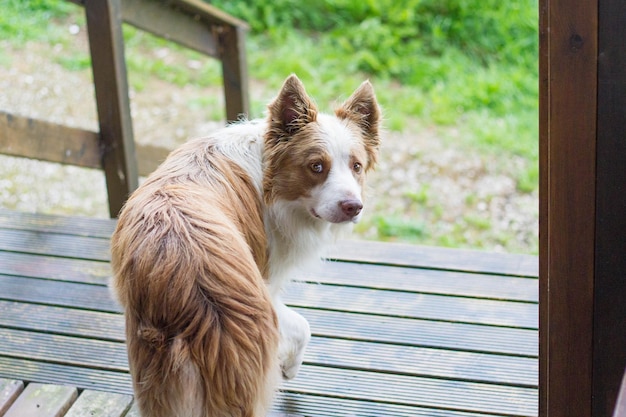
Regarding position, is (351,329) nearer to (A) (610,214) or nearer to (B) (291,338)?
(B) (291,338)

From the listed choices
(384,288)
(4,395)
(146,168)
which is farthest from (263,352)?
(146,168)

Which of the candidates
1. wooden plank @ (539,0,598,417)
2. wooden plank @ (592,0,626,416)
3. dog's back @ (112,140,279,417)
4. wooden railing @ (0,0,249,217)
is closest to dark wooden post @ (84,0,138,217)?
wooden railing @ (0,0,249,217)

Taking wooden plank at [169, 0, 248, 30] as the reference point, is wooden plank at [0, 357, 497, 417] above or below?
below

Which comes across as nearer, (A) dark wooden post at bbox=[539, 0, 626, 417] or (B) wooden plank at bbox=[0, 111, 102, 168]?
(A) dark wooden post at bbox=[539, 0, 626, 417]

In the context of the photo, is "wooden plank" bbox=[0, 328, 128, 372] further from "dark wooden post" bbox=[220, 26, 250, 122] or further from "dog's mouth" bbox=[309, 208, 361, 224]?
"dark wooden post" bbox=[220, 26, 250, 122]

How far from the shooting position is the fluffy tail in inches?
82.4

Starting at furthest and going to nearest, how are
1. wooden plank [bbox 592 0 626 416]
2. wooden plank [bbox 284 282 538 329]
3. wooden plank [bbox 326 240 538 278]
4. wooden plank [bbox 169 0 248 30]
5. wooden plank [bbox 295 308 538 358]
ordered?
1. wooden plank [bbox 169 0 248 30]
2. wooden plank [bbox 326 240 538 278]
3. wooden plank [bbox 284 282 538 329]
4. wooden plank [bbox 295 308 538 358]
5. wooden plank [bbox 592 0 626 416]

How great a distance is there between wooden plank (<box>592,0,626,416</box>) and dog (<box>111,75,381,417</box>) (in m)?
0.86

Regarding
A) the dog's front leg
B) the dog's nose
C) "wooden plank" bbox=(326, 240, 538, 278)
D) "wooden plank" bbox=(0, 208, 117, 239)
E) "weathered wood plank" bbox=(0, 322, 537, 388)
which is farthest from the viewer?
"wooden plank" bbox=(0, 208, 117, 239)

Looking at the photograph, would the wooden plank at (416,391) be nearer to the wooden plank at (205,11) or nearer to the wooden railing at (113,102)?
the wooden railing at (113,102)

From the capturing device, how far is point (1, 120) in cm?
374

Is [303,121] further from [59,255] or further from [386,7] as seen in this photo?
[386,7]

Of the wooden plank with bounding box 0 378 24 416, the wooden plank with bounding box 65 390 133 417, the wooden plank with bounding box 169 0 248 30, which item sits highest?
the wooden plank with bounding box 169 0 248 30

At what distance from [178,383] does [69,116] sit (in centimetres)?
513
